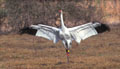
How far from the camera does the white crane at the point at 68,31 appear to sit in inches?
470

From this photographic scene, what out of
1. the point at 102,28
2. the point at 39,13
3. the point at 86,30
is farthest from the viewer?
the point at 39,13

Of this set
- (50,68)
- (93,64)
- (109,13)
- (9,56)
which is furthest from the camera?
(109,13)

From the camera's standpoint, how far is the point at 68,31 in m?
12.1

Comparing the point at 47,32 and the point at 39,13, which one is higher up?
the point at 47,32

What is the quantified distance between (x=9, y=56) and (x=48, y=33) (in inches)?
122

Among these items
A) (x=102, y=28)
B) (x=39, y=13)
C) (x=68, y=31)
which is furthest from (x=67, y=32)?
(x=39, y=13)

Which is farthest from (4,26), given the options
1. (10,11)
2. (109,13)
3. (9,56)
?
(9,56)

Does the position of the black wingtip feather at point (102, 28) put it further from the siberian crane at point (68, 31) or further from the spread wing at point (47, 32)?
the spread wing at point (47, 32)

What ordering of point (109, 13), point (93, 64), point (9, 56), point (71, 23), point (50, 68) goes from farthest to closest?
point (109, 13)
point (71, 23)
point (9, 56)
point (93, 64)
point (50, 68)

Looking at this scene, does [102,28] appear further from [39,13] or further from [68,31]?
[39,13]

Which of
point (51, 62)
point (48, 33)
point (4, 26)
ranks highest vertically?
point (48, 33)

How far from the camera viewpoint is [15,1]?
30141mm

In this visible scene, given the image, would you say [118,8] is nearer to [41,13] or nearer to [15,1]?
[41,13]

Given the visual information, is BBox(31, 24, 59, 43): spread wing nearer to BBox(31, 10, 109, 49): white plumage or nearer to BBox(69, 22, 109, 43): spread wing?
BBox(31, 10, 109, 49): white plumage
